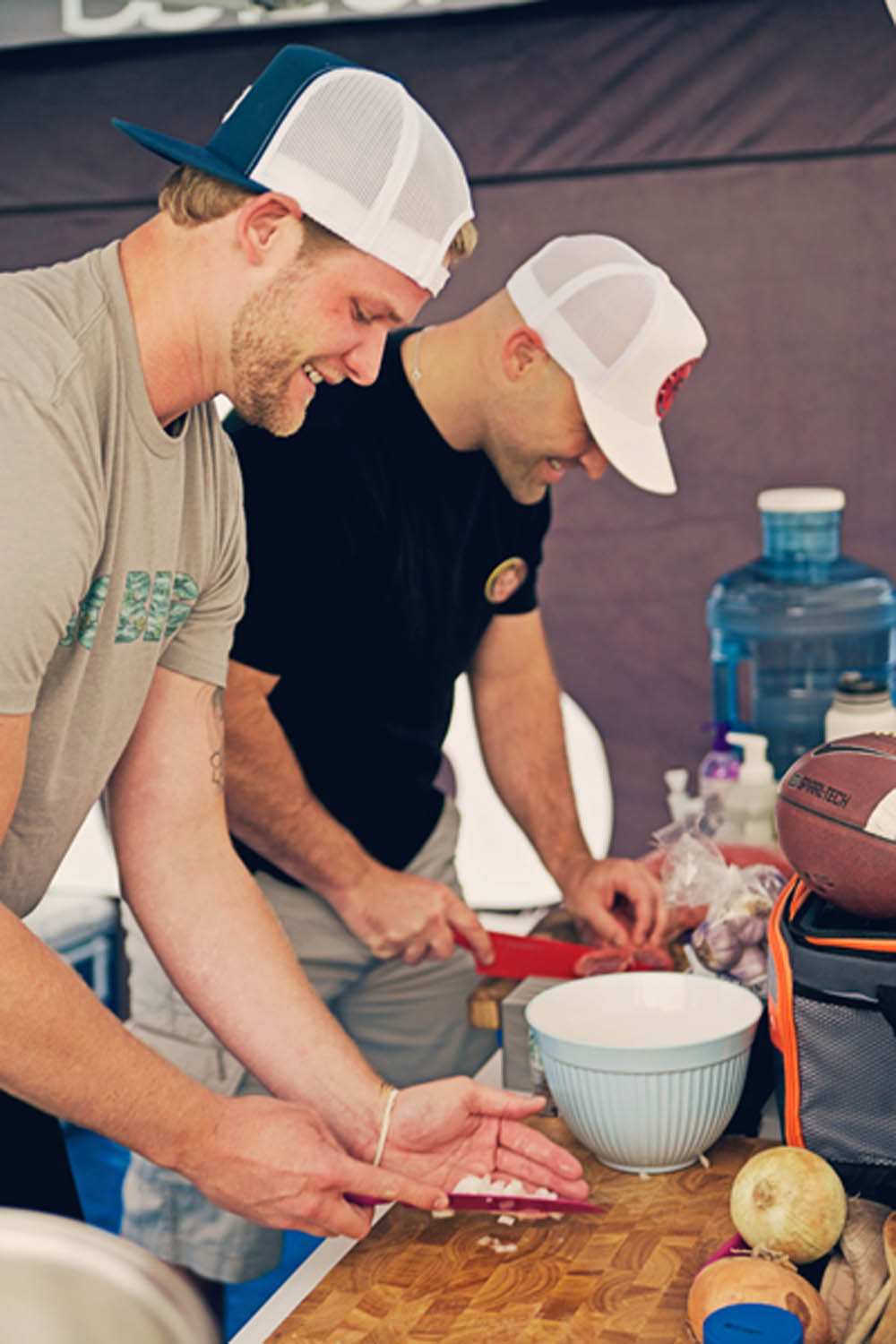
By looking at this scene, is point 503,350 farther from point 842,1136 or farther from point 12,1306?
point 12,1306

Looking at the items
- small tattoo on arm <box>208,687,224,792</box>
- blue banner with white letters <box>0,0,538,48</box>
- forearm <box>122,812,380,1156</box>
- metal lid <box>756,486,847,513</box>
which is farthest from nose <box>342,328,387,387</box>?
blue banner with white letters <box>0,0,538,48</box>

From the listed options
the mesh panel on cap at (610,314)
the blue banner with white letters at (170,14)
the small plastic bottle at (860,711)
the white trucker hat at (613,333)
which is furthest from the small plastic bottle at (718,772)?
the blue banner with white letters at (170,14)

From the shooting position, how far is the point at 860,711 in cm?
217

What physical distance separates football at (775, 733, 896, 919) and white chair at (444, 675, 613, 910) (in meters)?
2.05

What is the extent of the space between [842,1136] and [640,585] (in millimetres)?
2135

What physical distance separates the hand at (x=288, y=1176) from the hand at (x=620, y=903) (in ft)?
2.15

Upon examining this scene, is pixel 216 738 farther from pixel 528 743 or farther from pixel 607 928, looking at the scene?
pixel 528 743

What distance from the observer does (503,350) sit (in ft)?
6.57

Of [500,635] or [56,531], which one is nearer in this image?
[56,531]

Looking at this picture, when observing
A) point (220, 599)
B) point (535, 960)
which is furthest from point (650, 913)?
point (220, 599)

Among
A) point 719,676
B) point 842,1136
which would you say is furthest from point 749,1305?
point 719,676

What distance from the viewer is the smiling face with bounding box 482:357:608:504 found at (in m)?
1.99

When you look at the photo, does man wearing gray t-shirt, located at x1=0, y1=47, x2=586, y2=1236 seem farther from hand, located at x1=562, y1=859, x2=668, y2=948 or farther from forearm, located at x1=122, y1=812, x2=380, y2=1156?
hand, located at x1=562, y1=859, x2=668, y2=948

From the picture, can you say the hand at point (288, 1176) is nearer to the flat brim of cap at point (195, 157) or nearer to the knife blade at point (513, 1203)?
the knife blade at point (513, 1203)
